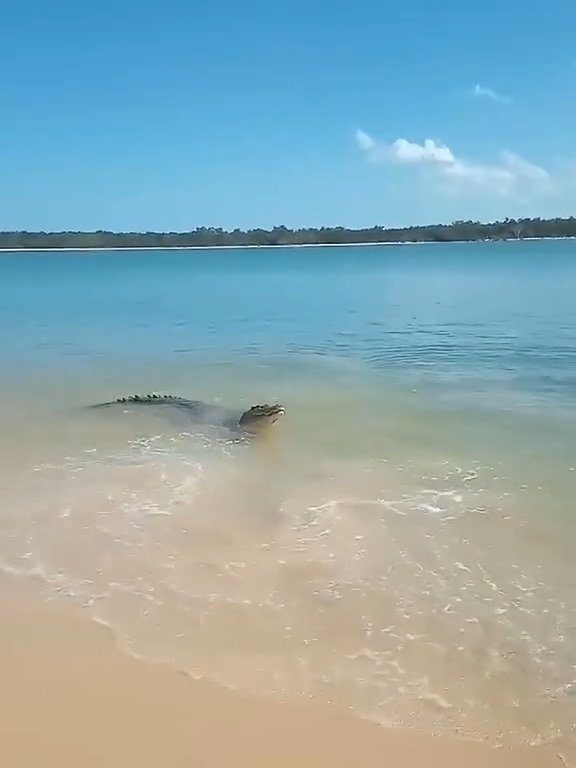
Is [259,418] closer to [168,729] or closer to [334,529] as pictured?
[334,529]

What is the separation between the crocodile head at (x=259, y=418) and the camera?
36.3ft

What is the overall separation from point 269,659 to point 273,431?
6.17 metres

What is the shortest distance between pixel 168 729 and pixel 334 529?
3.23 m

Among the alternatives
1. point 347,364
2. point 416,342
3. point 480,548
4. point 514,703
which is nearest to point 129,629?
point 514,703

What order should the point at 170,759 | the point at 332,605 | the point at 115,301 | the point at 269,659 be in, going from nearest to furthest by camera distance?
1. the point at 170,759
2. the point at 269,659
3. the point at 332,605
4. the point at 115,301

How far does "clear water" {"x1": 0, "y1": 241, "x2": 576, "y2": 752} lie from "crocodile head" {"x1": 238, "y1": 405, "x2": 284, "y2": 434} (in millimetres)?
216

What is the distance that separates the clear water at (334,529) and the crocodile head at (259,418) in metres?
0.22

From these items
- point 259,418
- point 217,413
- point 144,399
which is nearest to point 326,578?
point 259,418

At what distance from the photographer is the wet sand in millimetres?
4004

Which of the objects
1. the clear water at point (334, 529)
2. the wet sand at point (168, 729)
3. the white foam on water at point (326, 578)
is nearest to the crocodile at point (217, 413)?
the clear water at point (334, 529)

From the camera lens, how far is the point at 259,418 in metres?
11.4

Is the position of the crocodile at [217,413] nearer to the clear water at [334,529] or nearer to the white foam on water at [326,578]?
the clear water at [334,529]

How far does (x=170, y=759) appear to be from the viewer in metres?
3.99

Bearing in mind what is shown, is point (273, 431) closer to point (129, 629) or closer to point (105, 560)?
point (105, 560)
